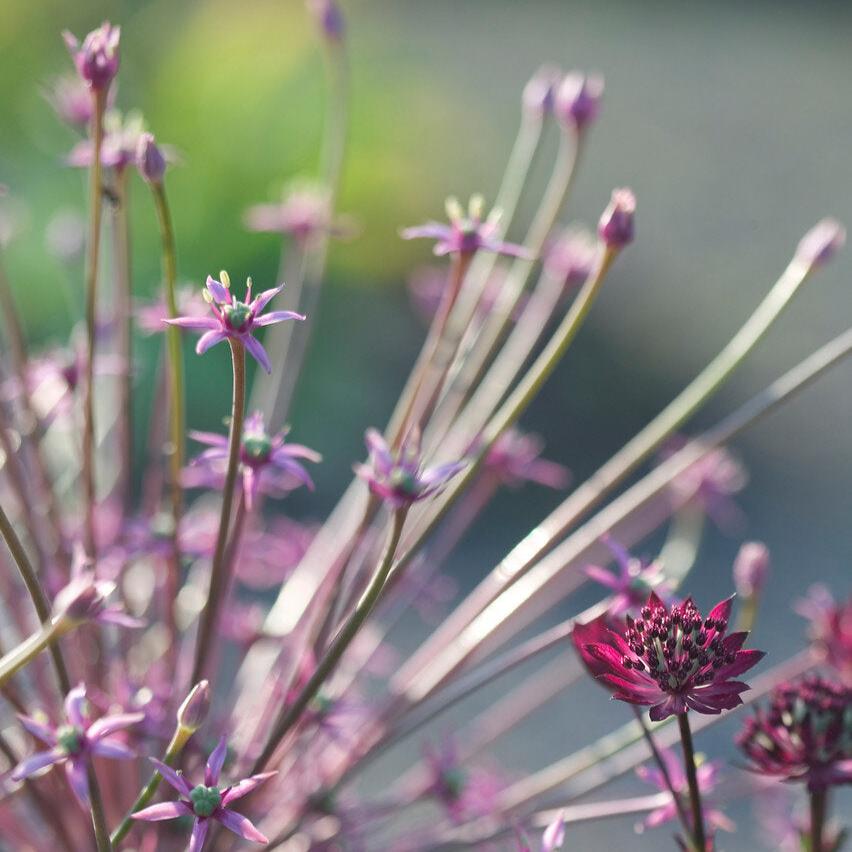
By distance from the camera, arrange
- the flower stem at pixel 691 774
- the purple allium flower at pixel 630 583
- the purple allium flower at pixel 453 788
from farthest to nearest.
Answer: the purple allium flower at pixel 453 788, the purple allium flower at pixel 630 583, the flower stem at pixel 691 774

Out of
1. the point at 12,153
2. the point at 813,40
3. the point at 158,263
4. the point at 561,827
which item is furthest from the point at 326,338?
the point at 813,40

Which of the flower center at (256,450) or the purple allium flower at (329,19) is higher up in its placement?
the purple allium flower at (329,19)

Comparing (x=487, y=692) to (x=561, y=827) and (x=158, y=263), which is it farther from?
(x=561, y=827)

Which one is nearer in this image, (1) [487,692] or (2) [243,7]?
(1) [487,692]

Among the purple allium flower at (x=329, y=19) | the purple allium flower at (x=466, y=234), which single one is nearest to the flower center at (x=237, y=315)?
the purple allium flower at (x=466, y=234)

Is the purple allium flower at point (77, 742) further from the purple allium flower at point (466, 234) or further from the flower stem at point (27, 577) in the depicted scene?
the purple allium flower at point (466, 234)

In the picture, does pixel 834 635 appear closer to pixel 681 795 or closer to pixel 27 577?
pixel 681 795

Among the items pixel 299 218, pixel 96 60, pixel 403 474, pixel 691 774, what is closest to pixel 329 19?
pixel 299 218
